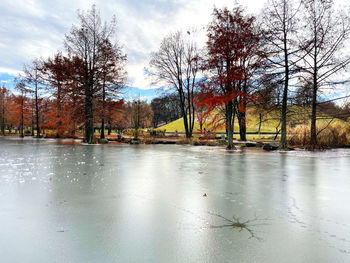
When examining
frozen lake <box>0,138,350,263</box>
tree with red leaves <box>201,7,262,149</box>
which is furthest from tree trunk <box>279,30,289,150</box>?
frozen lake <box>0,138,350,263</box>

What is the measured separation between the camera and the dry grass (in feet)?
58.7

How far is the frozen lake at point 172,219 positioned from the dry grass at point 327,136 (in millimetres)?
11626

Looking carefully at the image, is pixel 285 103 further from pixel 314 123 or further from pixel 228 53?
pixel 228 53

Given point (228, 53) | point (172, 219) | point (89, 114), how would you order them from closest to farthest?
point (172, 219)
point (228, 53)
point (89, 114)

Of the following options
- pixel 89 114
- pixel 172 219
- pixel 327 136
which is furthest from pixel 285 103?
pixel 89 114

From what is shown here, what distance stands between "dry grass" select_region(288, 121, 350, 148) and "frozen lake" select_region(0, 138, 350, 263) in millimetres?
11626

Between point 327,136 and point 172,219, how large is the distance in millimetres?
18218

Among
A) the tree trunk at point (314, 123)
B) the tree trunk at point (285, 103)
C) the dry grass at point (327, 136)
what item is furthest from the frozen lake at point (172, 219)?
the dry grass at point (327, 136)

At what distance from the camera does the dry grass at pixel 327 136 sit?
58.7 ft

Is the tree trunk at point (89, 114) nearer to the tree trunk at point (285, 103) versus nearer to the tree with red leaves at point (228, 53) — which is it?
the tree with red leaves at point (228, 53)

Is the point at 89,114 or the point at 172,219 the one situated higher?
the point at 89,114

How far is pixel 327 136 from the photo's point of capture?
1834cm

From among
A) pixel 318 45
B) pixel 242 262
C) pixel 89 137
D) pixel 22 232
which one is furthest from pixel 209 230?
pixel 89 137

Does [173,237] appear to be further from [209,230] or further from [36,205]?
[36,205]
